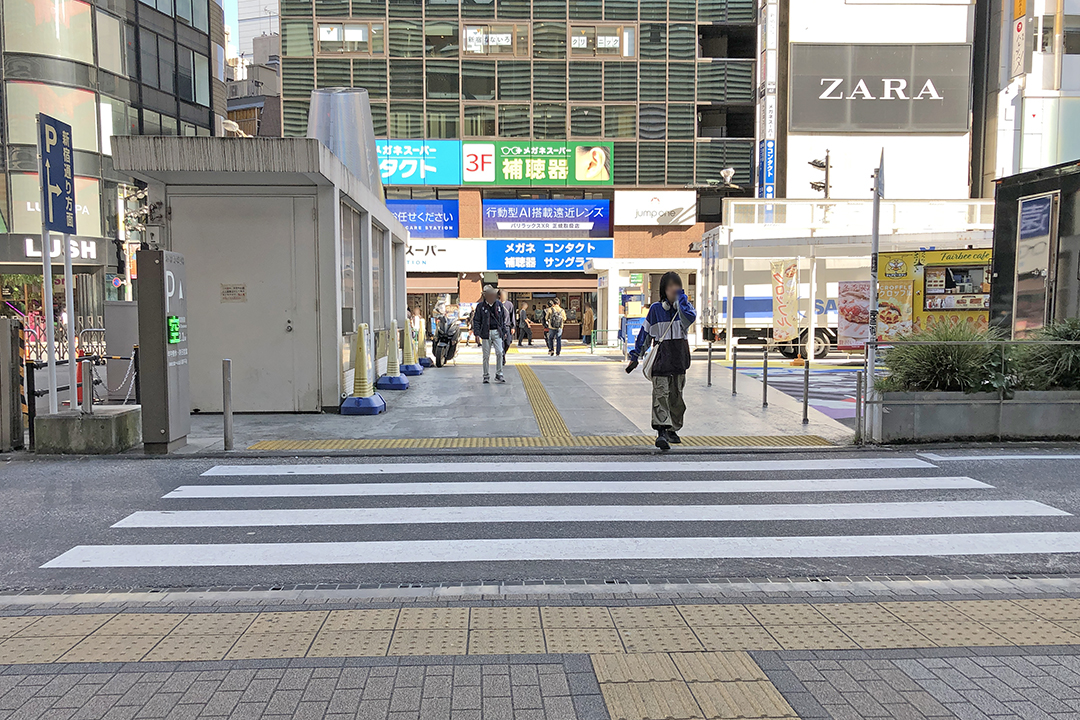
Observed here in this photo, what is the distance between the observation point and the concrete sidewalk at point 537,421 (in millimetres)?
8586

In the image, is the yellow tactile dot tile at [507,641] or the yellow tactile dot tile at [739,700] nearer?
the yellow tactile dot tile at [739,700]

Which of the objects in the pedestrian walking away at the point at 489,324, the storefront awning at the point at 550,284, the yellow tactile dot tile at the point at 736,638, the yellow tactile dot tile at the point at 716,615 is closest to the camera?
the yellow tactile dot tile at the point at 736,638

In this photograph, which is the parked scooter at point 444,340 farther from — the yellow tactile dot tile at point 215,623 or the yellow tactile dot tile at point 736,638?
the yellow tactile dot tile at point 736,638

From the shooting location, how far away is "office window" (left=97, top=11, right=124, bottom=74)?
28.9m

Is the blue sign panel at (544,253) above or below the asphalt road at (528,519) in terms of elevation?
above

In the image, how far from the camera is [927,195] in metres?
35.8

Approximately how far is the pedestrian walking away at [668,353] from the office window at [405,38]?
32.5m

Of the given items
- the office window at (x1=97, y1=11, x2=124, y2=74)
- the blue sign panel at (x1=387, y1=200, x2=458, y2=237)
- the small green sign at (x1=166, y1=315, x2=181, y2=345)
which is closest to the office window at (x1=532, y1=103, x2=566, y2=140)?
the blue sign panel at (x1=387, y1=200, x2=458, y2=237)

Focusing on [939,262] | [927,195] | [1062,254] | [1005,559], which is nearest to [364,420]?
[1005,559]

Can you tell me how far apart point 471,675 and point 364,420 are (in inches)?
281

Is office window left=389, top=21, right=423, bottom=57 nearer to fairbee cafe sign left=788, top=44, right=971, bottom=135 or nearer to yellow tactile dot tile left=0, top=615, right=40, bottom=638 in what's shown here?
fairbee cafe sign left=788, top=44, right=971, bottom=135

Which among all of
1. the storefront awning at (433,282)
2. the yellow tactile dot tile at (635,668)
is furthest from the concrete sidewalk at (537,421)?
the storefront awning at (433,282)

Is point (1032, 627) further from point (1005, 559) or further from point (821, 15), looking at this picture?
point (821, 15)

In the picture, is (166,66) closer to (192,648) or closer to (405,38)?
(405,38)
